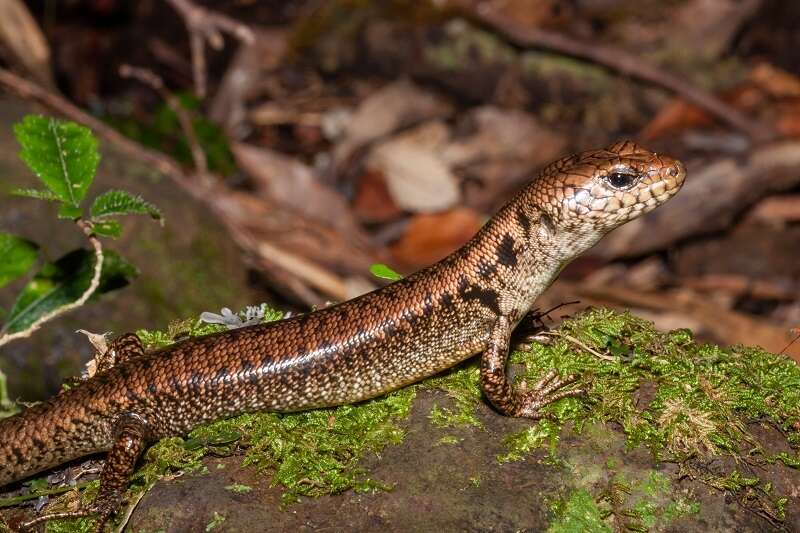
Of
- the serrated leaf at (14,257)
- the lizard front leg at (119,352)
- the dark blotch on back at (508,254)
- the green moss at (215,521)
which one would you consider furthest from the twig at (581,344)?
the serrated leaf at (14,257)

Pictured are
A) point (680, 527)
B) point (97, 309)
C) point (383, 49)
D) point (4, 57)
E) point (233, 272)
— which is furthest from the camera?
point (383, 49)

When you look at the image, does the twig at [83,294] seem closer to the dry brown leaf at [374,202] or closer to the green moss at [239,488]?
the green moss at [239,488]

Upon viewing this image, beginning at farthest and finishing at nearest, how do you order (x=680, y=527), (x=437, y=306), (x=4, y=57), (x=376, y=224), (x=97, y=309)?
1. (x=376, y=224)
2. (x=4, y=57)
3. (x=97, y=309)
4. (x=437, y=306)
5. (x=680, y=527)

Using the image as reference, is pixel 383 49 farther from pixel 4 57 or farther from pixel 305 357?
pixel 305 357

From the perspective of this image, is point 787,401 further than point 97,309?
No

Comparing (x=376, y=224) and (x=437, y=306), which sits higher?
(x=437, y=306)

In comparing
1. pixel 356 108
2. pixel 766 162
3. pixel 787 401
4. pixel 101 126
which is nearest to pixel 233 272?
pixel 101 126

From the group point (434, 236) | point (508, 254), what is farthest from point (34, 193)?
point (434, 236)
